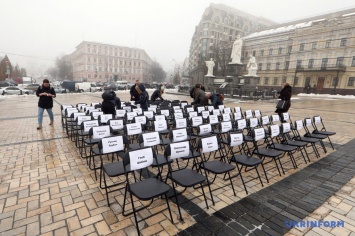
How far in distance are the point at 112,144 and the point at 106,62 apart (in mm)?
78273

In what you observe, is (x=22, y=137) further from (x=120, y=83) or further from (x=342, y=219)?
(x=120, y=83)

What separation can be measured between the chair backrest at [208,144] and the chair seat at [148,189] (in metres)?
1.03

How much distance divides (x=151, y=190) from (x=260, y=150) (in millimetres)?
2605

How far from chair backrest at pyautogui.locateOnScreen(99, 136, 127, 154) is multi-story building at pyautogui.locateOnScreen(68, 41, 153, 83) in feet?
232

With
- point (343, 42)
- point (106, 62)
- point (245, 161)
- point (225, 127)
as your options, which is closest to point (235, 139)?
point (245, 161)

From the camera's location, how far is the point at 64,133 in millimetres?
6781

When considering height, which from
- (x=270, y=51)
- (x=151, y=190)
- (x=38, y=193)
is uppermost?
(x=270, y=51)

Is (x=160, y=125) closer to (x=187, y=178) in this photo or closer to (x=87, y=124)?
(x=87, y=124)

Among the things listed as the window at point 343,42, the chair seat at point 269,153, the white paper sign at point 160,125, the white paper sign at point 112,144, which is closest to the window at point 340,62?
the window at point 343,42

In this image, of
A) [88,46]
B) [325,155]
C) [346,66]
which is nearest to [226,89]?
[325,155]

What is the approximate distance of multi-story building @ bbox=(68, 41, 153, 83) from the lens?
70562mm

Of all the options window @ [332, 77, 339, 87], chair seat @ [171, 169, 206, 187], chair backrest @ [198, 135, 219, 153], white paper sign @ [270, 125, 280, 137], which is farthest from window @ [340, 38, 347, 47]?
chair seat @ [171, 169, 206, 187]

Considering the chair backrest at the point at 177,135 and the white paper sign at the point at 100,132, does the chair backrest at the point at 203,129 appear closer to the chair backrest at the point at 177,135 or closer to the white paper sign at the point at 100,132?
the chair backrest at the point at 177,135

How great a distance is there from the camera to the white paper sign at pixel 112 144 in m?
3.31
